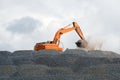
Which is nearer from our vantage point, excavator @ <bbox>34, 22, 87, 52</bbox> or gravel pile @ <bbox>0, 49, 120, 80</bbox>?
gravel pile @ <bbox>0, 49, 120, 80</bbox>

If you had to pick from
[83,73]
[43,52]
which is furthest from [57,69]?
[43,52]

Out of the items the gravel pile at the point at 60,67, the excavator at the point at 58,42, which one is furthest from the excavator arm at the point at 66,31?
the gravel pile at the point at 60,67

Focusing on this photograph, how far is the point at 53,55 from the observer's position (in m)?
37.5

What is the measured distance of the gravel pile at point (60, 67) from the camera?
26500 millimetres

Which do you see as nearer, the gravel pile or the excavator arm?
the gravel pile

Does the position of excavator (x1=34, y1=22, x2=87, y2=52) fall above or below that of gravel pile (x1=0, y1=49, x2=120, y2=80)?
above

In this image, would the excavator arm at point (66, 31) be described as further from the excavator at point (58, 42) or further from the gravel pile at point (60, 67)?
the gravel pile at point (60, 67)

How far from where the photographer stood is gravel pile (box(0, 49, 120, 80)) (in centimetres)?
2650

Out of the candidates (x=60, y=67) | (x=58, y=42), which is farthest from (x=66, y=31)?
(x=60, y=67)

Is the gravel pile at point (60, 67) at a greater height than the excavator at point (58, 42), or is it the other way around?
the excavator at point (58, 42)

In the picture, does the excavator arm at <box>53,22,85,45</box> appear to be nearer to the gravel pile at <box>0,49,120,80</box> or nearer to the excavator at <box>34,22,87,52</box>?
the excavator at <box>34,22,87,52</box>

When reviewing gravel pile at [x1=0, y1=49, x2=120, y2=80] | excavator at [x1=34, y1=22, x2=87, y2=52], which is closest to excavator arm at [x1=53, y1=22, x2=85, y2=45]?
excavator at [x1=34, y1=22, x2=87, y2=52]

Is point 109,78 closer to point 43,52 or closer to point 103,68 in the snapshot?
point 103,68

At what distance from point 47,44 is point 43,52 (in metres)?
3.90
